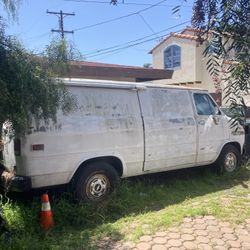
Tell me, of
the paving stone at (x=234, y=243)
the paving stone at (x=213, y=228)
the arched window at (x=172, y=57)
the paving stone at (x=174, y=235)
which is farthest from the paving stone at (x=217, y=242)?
the arched window at (x=172, y=57)

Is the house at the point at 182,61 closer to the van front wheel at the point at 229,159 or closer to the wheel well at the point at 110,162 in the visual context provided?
the van front wheel at the point at 229,159

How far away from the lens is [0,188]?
6.25 m

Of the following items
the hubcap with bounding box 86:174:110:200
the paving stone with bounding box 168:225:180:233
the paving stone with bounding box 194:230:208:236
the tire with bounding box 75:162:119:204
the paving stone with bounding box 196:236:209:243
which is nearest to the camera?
the paving stone with bounding box 196:236:209:243

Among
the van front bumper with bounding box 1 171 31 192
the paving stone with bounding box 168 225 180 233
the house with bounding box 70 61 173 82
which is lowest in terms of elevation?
the paving stone with bounding box 168 225 180 233

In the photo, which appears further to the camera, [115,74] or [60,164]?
[115,74]

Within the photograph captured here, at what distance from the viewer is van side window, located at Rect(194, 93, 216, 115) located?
8.16 meters

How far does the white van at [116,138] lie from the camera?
571 centimetres

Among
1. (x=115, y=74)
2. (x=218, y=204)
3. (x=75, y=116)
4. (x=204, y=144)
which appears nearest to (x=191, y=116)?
(x=204, y=144)

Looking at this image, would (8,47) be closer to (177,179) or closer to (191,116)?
(191,116)

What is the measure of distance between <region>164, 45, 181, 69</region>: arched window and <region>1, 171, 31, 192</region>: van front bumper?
24521mm

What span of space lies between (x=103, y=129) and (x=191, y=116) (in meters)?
2.22

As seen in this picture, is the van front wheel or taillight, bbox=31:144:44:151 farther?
the van front wheel

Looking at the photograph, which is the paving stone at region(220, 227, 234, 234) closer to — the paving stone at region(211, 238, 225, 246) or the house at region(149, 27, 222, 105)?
the paving stone at region(211, 238, 225, 246)

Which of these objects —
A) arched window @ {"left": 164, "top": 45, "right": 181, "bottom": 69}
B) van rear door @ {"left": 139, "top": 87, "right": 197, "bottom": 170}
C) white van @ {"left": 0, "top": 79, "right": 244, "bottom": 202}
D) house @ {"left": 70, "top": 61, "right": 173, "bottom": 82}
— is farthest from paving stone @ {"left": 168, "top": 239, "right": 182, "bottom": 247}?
arched window @ {"left": 164, "top": 45, "right": 181, "bottom": 69}
